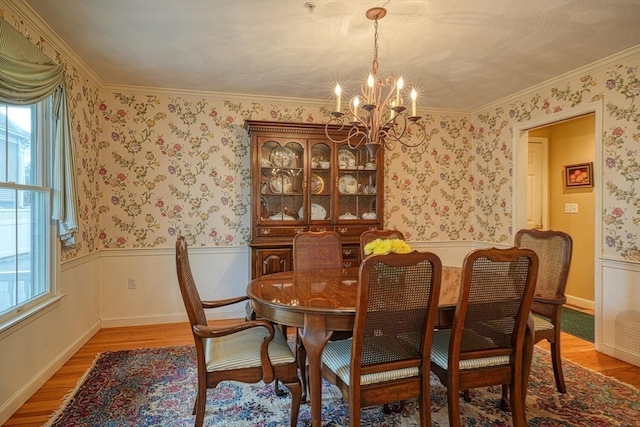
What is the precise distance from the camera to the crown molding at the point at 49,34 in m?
2.08

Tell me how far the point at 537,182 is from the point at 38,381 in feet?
18.0

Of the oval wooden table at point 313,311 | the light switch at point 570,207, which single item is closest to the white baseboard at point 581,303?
the light switch at point 570,207

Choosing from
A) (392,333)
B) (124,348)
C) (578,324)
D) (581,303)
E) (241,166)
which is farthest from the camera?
(581,303)

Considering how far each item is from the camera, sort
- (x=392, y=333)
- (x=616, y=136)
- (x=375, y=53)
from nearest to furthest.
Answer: (x=392, y=333), (x=375, y=53), (x=616, y=136)

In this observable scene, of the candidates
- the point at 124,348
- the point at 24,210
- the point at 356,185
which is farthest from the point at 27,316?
the point at 356,185

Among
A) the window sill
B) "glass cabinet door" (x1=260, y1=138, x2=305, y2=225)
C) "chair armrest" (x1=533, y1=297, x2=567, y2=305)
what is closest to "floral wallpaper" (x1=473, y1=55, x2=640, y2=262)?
"chair armrest" (x1=533, y1=297, x2=567, y2=305)

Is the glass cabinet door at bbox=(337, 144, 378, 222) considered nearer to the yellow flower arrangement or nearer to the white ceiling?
the white ceiling

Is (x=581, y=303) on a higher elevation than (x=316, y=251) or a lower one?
lower

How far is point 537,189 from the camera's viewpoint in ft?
15.6

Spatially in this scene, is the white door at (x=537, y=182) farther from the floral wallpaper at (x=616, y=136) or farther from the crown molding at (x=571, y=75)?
the floral wallpaper at (x=616, y=136)

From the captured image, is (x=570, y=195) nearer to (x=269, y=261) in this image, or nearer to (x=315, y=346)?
(x=269, y=261)

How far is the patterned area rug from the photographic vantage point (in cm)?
198

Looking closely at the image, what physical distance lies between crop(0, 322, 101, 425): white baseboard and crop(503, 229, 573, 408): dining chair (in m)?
2.82

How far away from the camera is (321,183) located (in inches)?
149
